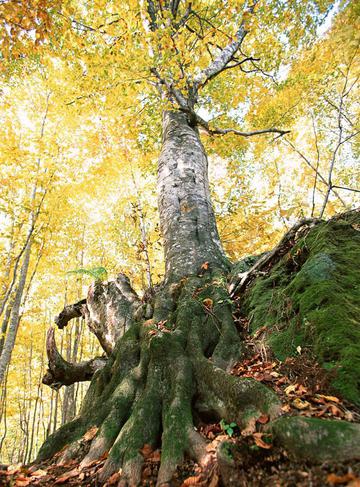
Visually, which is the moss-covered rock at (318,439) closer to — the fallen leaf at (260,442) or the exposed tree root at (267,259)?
the fallen leaf at (260,442)

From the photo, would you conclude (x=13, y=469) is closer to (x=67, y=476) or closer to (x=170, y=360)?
(x=67, y=476)

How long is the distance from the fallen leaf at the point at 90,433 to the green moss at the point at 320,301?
1621 mm

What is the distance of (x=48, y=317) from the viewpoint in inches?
541

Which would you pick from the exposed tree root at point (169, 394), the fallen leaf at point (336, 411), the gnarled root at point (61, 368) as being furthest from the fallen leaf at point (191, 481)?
the gnarled root at point (61, 368)

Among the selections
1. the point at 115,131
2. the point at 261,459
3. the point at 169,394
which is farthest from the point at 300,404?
the point at 115,131

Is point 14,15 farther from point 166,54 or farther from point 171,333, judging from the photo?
point 171,333

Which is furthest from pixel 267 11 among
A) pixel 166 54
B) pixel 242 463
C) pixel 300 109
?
pixel 242 463

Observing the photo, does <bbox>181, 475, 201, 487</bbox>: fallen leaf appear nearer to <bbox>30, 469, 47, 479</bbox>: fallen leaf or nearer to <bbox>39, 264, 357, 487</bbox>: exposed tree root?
<bbox>39, 264, 357, 487</bbox>: exposed tree root

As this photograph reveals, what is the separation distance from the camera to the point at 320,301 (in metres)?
2.09

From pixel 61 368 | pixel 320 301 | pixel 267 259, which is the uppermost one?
pixel 267 259

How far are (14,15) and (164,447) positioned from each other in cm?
541

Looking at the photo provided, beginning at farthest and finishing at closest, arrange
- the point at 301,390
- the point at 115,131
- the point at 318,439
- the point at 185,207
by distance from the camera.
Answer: the point at 115,131
the point at 185,207
the point at 301,390
the point at 318,439

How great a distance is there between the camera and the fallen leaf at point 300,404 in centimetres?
149

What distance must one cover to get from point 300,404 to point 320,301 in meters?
0.83
